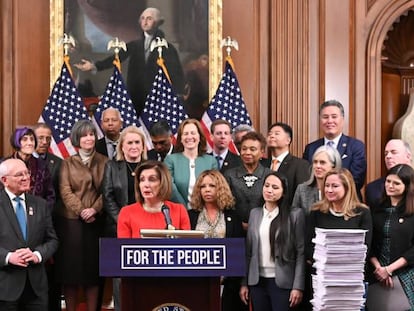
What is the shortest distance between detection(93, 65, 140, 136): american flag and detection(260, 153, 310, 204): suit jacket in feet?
6.70

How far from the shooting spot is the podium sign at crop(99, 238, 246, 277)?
14.0ft

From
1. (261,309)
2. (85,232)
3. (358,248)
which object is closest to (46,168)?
(85,232)

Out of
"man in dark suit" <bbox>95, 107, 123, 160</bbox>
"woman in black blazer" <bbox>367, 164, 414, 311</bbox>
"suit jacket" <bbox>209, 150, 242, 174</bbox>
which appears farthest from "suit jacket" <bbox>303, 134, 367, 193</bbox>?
"man in dark suit" <bbox>95, 107, 123, 160</bbox>

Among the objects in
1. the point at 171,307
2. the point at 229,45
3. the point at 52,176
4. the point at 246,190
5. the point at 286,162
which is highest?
the point at 229,45

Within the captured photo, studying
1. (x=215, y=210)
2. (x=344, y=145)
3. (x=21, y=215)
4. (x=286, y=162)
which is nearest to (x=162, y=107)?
(x=286, y=162)

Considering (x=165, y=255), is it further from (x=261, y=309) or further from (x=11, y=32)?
(x=11, y=32)

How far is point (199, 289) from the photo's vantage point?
4.41 metres

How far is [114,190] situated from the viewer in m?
5.85

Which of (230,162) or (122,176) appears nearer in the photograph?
(122,176)

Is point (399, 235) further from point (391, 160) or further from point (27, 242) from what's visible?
point (27, 242)

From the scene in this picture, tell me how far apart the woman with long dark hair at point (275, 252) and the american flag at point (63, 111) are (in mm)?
2530

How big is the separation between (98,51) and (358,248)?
13.1ft

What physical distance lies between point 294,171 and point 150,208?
139 centimetres

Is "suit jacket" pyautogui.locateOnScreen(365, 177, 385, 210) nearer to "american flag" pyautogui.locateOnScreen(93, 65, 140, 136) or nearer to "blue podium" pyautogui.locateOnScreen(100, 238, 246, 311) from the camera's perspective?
"blue podium" pyautogui.locateOnScreen(100, 238, 246, 311)
